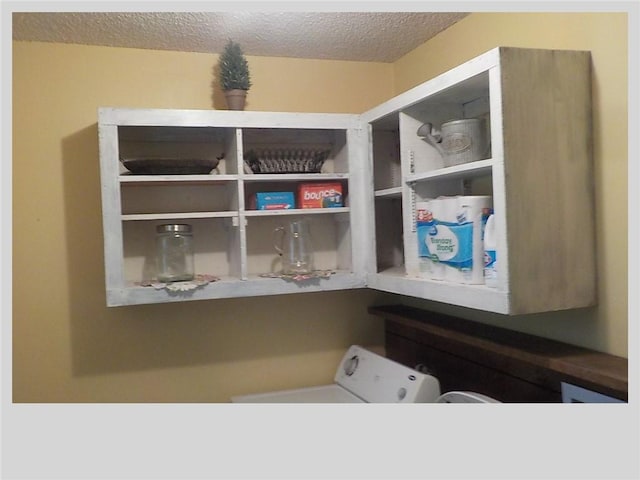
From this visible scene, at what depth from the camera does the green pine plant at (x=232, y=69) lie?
188 centimetres

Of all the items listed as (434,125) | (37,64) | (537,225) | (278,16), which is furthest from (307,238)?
(37,64)

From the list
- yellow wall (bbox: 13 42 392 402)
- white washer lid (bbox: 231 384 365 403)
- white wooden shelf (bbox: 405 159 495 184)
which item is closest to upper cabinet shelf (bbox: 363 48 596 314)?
white wooden shelf (bbox: 405 159 495 184)

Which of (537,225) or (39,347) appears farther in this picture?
(39,347)

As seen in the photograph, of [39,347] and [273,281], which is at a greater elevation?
[273,281]

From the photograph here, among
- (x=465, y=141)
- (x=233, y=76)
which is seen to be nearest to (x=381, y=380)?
(x=465, y=141)

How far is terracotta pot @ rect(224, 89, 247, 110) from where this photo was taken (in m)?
1.88

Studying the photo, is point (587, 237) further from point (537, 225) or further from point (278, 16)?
point (278, 16)

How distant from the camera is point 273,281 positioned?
1.81m

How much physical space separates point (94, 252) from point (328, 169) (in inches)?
34.2

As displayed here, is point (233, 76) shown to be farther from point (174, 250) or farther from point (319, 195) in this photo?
point (174, 250)

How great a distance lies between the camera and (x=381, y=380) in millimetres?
Answer: 1864

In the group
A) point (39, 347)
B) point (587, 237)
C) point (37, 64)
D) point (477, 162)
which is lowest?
point (39, 347)

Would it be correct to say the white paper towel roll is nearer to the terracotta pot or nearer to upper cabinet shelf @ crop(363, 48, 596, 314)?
upper cabinet shelf @ crop(363, 48, 596, 314)

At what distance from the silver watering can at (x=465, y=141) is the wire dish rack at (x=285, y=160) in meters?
0.53
